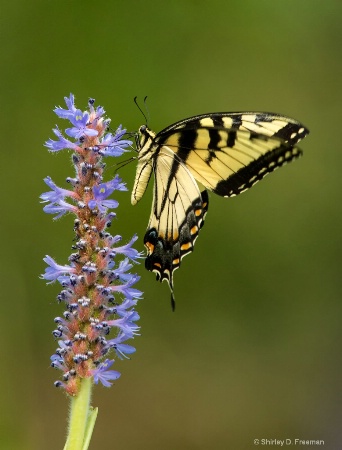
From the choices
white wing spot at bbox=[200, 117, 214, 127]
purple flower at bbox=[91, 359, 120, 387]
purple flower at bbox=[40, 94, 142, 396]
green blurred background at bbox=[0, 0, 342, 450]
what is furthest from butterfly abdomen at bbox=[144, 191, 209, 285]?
green blurred background at bbox=[0, 0, 342, 450]

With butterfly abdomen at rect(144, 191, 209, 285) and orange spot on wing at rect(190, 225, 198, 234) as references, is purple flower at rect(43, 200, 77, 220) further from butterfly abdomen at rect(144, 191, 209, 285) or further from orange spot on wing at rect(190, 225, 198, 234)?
orange spot on wing at rect(190, 225, 198, 234)

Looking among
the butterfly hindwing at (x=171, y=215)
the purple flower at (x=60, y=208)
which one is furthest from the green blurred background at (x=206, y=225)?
the purple flower at (x=60, y=208)

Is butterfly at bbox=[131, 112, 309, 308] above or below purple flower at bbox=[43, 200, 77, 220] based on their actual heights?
above

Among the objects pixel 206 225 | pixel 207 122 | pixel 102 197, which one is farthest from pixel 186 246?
pixel 206 225

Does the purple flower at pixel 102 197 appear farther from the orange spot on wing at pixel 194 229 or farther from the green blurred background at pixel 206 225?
the green blurred background at pixel 206 225

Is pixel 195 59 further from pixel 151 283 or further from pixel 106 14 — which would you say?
pixel 151 283

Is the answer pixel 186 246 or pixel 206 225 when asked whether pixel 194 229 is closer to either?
pixel 186 246
